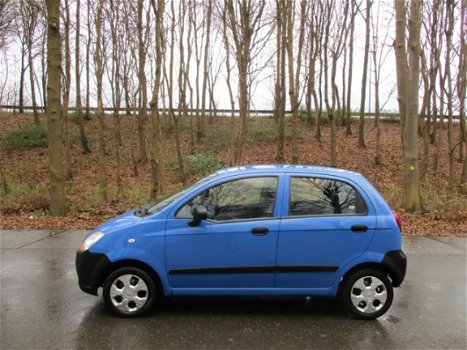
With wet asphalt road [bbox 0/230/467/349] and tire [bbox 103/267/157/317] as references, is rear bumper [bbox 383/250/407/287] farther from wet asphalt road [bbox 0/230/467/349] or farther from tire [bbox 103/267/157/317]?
tire [bbox 103/267/157/317]

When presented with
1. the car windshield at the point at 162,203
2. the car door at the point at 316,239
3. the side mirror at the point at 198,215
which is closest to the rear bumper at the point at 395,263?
the car door at the point at 316,239

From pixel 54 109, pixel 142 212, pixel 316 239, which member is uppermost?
pixel 54 109

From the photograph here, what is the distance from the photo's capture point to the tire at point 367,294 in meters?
4.74

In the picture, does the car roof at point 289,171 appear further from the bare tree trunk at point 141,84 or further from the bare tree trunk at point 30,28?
the bare tree trunk at point 30,28

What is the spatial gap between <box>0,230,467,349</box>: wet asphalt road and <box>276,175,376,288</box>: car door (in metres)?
0.46

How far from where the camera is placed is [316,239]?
473cm

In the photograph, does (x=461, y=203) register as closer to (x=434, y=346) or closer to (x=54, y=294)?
(x=434, y=346)

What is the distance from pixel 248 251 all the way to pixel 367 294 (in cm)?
138

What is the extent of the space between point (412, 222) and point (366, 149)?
12.6m

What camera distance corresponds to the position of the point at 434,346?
163 inches

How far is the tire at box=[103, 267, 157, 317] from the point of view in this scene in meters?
4.71

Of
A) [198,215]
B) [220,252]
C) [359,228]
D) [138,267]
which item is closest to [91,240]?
[138,267]

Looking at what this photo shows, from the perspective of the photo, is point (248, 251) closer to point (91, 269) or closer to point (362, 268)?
point (362, 268)

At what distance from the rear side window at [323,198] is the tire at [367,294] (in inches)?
27.7
